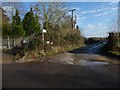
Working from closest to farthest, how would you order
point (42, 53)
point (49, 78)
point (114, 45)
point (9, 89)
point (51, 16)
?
point (9, 89) → point (49, 78) → point (42, 53) → point (114, 45) → point (51, 16)

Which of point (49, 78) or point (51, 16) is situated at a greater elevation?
point (51, 16)

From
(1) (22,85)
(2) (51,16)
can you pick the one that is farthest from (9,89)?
(2) (51,16)

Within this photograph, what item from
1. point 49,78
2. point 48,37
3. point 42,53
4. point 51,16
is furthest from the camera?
point 51,16

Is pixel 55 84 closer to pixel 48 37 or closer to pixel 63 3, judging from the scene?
pixel 48 37

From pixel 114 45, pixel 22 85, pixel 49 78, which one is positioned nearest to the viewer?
pixel 22 85

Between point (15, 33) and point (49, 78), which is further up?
point (15, 33)

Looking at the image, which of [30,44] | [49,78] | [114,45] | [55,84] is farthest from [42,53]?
[55,84]

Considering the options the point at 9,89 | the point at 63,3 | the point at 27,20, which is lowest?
the point at 9,89

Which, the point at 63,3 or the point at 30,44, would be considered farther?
the point at 63,3

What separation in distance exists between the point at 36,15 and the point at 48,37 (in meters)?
7.82

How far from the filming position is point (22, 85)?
10.6 meters

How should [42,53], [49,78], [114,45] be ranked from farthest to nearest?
[114,45]
[42,53]
[49,78]

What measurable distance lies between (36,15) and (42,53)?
51.7 ft

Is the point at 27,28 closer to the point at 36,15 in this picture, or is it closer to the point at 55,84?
the point at 36,15
